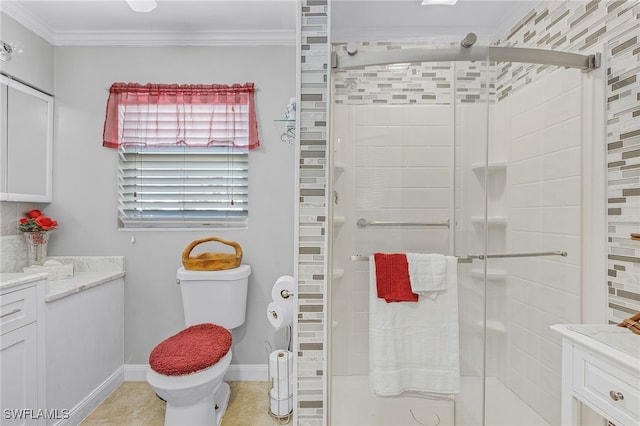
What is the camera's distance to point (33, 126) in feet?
6.75

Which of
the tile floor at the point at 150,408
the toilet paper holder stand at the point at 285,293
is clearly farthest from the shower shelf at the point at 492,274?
the tile floor at the point at 150,408

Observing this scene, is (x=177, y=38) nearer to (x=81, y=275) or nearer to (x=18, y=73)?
(x=18, y=73)

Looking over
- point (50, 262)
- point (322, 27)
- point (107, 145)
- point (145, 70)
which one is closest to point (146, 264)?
point (50, 262)

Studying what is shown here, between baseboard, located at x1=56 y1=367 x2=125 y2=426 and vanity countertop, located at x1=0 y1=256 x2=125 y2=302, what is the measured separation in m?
0.62

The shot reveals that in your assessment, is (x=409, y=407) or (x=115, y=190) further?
(x=115, y=190)

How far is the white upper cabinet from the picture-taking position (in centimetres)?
187

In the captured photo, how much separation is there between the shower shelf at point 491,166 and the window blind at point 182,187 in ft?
4.84

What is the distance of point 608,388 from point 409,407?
2.01 feet

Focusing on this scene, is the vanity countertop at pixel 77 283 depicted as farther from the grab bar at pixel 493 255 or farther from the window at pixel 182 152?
the grab bar at pixel 493 255

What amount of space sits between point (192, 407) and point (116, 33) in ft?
7.64

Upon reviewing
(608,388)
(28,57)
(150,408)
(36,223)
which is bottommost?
(150,408)

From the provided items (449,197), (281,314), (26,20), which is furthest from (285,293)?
(26,20)

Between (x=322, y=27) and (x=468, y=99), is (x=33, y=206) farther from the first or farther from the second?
(x=468, y=99)

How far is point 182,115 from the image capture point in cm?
219
